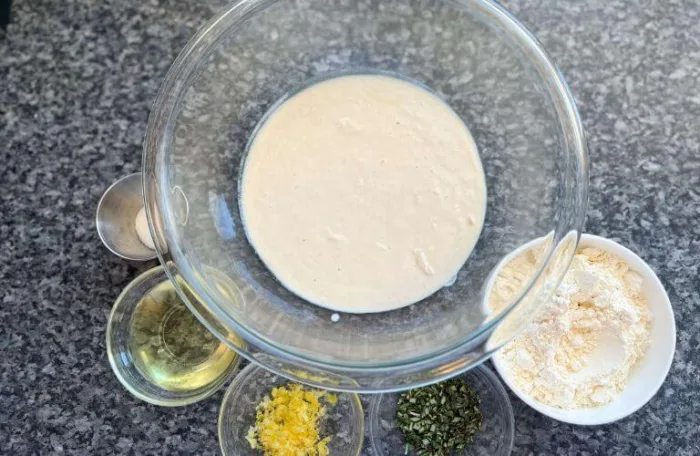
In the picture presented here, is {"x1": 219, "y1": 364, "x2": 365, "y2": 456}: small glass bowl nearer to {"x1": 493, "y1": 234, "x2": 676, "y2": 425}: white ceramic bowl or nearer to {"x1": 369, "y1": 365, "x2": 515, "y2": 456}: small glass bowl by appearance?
{"x1": 369, "y1": 365, "x2": 515, "y2": 456}: small glass bowl

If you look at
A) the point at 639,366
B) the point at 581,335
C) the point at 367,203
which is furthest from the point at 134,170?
the point at 639,366

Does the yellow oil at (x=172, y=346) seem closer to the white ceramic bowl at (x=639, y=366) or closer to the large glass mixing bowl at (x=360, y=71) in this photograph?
the large glass mixing bowl at (x=360, y=71)

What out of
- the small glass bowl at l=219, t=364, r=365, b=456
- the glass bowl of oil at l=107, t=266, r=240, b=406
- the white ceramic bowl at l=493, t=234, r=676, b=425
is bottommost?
the small glass bowl at l=219, t=364, r=365, b=456

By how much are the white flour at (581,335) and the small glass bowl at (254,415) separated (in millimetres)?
373

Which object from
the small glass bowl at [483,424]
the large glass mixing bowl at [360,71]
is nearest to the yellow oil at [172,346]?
the large glass mixing bowl at [360,71]

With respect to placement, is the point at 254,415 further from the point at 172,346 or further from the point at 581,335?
the point at 581,335

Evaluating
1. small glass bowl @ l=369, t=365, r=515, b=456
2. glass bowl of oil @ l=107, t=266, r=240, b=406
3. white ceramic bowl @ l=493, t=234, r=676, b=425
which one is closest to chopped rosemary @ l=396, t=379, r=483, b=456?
small glass bowl @ l=369, t=365, r=515, b=456

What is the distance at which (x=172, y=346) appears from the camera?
1685mm

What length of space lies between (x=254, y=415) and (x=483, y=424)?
52cm

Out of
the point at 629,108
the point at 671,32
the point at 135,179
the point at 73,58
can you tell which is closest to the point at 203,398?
the point at 135,179

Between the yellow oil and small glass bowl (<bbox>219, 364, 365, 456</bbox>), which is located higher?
the yellow oil

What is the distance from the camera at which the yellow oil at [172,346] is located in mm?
1638

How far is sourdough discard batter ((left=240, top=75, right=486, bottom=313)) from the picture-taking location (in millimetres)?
1578

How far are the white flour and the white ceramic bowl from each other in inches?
0.5
